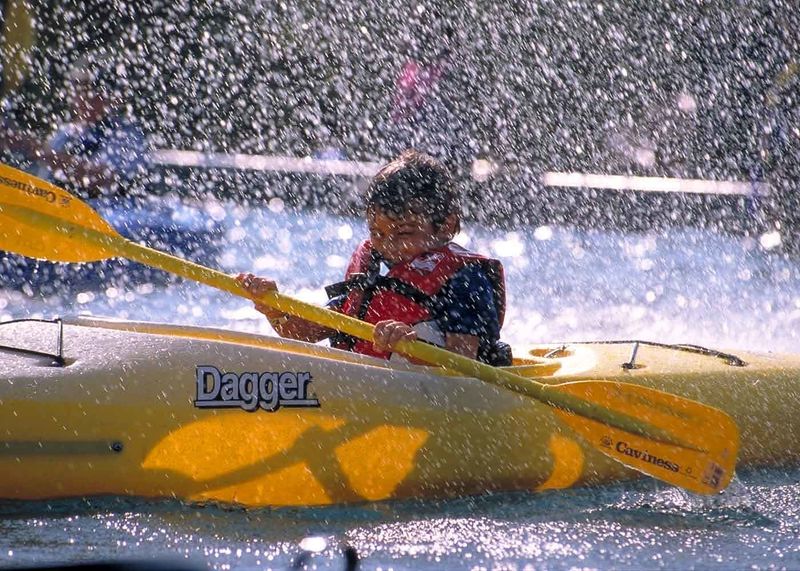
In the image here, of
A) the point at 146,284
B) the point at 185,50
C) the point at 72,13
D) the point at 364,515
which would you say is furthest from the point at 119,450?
the point at 185,50

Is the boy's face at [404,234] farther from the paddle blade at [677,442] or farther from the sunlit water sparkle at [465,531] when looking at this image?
the sunlit water sparkle at [465,531]

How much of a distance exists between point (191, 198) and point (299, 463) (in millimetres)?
7437

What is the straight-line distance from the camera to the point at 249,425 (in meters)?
3.46

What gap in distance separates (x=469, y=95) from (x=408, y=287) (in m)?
10.3

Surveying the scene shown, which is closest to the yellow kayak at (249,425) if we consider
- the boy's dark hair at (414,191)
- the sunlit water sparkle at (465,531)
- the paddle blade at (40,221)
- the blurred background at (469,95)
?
the sunlit water sparkle at (465,531)

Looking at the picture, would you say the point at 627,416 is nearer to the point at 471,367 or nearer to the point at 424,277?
the point at 471,367

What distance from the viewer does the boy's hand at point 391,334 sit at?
3.58 metres

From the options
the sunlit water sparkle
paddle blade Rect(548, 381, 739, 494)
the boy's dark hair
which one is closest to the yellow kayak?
the sunlit water sparkle

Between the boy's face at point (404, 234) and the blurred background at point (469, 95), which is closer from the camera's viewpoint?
the boy's face at point (404, 234)

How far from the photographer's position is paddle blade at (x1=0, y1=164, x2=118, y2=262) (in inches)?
158

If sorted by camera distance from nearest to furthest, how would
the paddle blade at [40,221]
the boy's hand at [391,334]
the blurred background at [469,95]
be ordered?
the boy's hand at [391,334] → the paddle blade at [40,221] → the blurred background at [469,95]

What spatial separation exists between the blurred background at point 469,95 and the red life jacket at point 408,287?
22.9 feet

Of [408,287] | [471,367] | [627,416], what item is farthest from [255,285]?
[627,416]

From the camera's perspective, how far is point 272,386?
3.50 m
